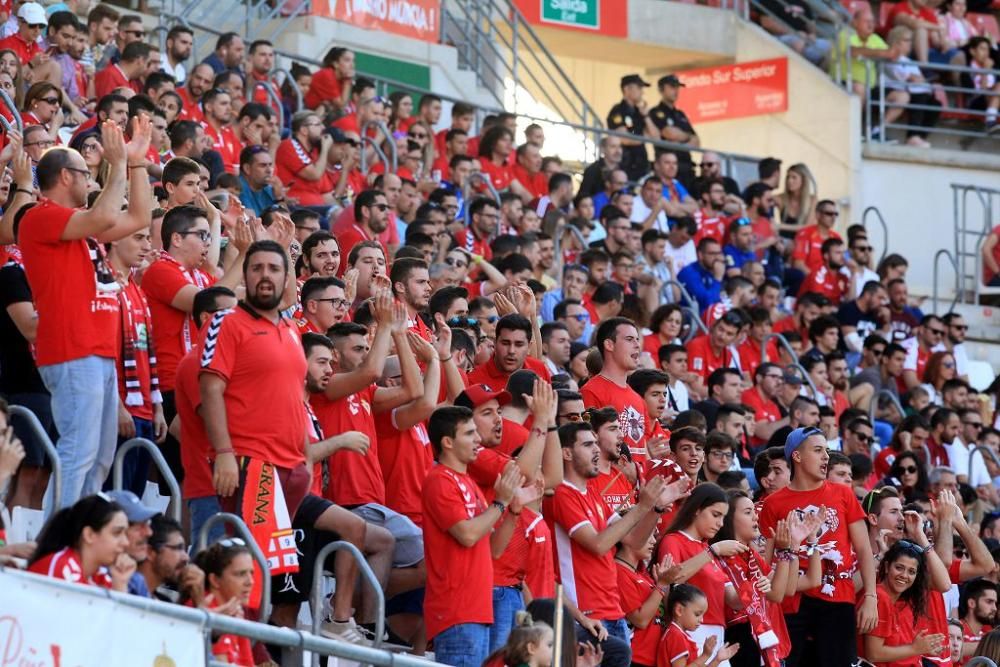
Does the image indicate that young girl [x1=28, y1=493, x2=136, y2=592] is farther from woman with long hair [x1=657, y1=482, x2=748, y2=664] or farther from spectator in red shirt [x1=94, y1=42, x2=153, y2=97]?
spectator in red shirt [x1=94, y1=42, x2=153, y2=97]

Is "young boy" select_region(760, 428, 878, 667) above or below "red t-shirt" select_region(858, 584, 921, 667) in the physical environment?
above

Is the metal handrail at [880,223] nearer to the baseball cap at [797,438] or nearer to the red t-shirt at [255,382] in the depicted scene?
the baseball cap at [797,438]

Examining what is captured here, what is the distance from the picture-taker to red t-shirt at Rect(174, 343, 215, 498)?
27.9 feet

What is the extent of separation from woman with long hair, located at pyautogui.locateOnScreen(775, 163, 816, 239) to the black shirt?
12.6 m

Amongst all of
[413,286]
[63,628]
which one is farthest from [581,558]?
[63,628]

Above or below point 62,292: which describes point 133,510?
below

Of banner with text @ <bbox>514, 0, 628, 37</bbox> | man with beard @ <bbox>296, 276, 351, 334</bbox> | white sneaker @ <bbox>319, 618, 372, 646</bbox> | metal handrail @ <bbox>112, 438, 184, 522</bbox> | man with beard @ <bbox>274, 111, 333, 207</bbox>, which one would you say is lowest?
white sneaker @ <bbox>319, 618, 372, 646</bbox>

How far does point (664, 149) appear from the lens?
2108 cm

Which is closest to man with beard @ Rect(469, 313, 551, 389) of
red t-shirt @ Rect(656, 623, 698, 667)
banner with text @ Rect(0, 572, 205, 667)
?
red t-shirt @ Rect(656, 623, 698, 667)

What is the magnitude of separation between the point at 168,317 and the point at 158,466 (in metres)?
1.18

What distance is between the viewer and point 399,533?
30.5ft

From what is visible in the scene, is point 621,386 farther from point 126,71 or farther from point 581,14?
point 581,14

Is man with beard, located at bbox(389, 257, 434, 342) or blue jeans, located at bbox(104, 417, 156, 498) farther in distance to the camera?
man with beard, located at bbox(389, 257, 434, 342)

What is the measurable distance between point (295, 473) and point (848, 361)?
990 cm
